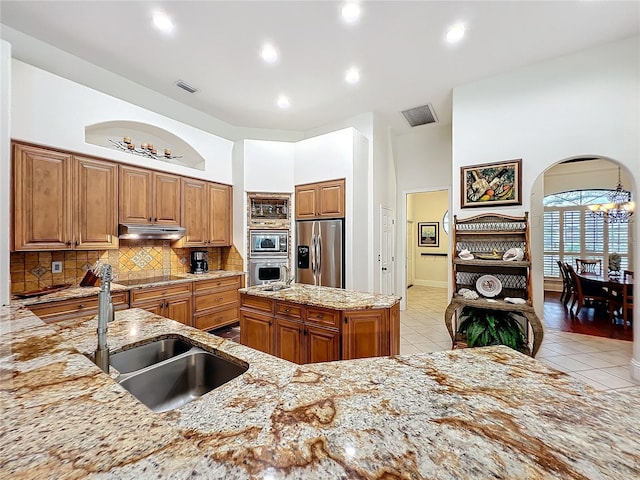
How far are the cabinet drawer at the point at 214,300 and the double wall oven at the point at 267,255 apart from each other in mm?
362

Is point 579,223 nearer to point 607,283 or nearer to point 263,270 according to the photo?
point 607,283

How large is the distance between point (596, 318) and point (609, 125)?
3590 millimetres

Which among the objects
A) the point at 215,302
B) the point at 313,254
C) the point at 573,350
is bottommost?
the point at 573,350

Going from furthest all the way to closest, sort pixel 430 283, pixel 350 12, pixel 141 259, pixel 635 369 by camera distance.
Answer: pixel 430 283 → pixel 141 259 → pixel 635 369 → pixel 350 12

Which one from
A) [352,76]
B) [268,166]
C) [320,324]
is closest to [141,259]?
[268,166]

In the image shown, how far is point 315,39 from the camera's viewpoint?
8.94 ft

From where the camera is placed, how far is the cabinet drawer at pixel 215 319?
12.1 ft

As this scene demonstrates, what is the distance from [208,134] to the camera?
13.8 feet

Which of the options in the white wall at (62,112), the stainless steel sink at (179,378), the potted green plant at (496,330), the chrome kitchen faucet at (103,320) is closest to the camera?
the chrome kitchen faucet at (103,320)

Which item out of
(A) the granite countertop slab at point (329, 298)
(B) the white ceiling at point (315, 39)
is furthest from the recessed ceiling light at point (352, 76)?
(A) the granite countertop slab at point (329, 298)

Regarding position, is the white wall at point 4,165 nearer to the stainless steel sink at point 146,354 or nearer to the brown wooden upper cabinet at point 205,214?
the stainless steel sink at point 146,354

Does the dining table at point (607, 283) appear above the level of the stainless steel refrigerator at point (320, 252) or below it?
below

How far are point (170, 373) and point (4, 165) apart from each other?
93.2 inches

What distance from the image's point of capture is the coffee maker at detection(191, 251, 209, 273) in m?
4.15
